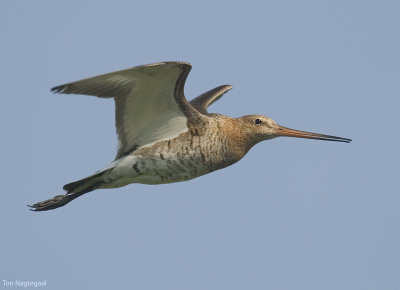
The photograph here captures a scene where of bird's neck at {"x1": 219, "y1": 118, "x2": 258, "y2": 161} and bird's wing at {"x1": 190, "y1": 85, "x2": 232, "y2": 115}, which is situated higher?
bird's wing at {"x1": 190, "y1": 85, "x2": 232, "y2": 115}

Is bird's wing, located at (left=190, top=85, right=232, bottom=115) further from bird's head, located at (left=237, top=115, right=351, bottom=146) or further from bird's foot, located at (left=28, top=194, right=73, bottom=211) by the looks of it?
bird's foot, located at (left=28, top=194, right=73, bottom=211)

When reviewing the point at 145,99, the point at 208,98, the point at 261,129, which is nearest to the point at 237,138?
the point at 261,129

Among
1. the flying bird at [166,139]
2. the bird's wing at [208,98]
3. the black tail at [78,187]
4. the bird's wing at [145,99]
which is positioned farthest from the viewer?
the bird's wing at [208,98]

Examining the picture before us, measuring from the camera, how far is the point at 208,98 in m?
13.8

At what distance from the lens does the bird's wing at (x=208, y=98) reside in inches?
519

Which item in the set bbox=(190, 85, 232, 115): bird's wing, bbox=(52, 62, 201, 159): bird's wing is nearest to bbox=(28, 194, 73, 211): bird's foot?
bbox=(52, 62, 201, 159): bird's wing

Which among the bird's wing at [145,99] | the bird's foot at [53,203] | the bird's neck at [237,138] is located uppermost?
the bird's wing at [145,99]

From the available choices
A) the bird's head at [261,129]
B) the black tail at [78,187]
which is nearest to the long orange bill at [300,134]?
the bird's head at [261,129]

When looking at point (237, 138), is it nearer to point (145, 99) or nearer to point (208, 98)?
point (145, 99)

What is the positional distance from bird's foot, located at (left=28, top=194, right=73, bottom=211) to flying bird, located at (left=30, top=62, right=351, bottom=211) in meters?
0.07

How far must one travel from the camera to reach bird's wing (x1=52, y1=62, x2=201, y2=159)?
10258mm

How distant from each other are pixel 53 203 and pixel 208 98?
3603 mm

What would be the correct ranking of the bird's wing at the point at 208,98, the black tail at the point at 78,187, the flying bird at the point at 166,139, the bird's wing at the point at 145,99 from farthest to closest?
the bird's wing at the point at 208,98
the black tail at the point at 78,187
the flying bird at the point at 166,139
the bird's wing at the point at 145,99

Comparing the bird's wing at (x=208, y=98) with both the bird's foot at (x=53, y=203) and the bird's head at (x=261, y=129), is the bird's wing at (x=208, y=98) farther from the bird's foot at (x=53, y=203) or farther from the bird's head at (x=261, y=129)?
the bird's foot at (x=53, y=203)
